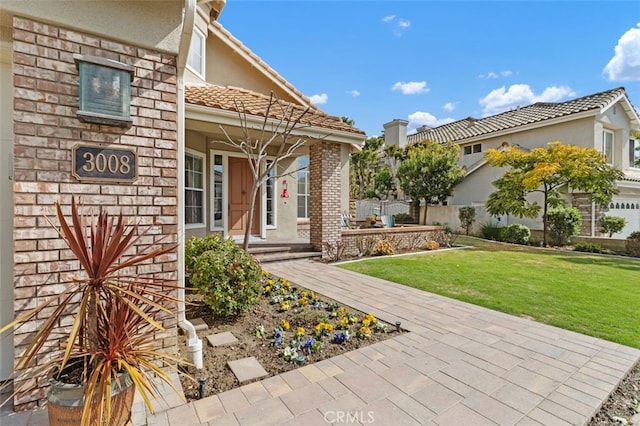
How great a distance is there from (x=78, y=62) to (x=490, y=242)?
15577mm

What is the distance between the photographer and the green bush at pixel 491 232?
14.6 meters

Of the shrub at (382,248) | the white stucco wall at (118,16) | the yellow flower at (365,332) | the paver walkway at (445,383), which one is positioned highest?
the white stucco wall at (118,16)

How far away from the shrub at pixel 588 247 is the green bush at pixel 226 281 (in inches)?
530

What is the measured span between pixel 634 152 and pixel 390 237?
18.3 m

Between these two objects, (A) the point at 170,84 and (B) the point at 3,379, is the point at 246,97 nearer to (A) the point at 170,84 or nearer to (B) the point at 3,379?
(A) the point at 170,84

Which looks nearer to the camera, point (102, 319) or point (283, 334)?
point (102, 319)

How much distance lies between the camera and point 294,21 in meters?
8.61

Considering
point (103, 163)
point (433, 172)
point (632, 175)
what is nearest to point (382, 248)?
point (103, 163)

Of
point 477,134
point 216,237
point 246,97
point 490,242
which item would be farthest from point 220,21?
point 477,134

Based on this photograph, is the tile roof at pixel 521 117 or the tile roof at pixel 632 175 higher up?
the tile roof at pixel 521 117

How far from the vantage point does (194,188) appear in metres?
8.30

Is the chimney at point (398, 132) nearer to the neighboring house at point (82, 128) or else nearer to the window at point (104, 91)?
the neighboring house at point (82, 128)

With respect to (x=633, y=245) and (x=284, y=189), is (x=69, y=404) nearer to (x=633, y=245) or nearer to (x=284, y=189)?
(x=284, y=189)

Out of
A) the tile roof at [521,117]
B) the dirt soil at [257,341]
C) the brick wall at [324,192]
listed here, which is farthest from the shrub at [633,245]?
the dirt soil at [257,341]
